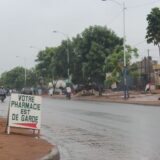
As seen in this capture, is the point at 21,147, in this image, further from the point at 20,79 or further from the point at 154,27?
the point at 20,79

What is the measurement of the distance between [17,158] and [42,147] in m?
2.43

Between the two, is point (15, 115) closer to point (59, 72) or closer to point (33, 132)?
point (33, 132)

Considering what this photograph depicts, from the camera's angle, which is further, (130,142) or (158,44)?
(158,44)

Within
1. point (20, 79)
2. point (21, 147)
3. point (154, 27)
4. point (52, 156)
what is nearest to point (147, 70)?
point (154, 27)

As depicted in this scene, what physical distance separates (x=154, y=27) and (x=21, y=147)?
4560 cm

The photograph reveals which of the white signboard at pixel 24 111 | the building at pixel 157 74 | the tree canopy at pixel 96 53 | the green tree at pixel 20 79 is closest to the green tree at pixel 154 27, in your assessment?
the tree canopy at pixel 96 53

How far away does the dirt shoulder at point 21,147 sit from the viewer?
12.0m

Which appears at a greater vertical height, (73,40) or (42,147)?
(73,40)

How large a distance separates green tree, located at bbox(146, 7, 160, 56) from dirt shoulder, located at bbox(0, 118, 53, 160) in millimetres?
40758

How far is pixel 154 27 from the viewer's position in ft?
190

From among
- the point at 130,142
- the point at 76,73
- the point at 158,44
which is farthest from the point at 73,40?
the point at 130,142

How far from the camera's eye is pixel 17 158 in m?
11.6

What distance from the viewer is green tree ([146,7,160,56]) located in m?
56.4

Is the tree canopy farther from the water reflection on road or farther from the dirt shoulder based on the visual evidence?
the dirt shoulder
